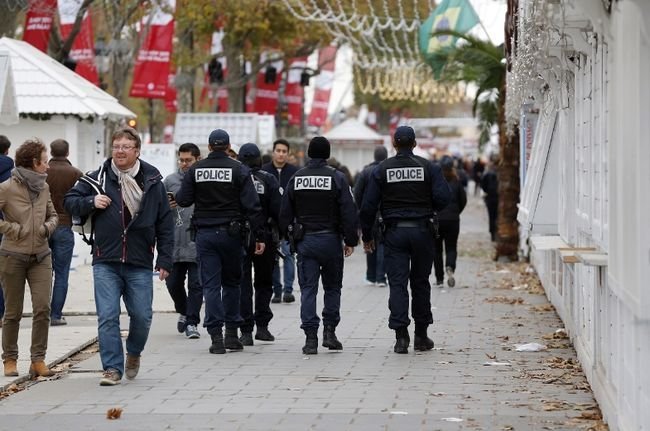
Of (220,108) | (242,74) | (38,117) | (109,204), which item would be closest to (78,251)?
(38,117)

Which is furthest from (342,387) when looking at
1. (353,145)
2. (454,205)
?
(353,145)

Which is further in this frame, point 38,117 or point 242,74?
point 242,74

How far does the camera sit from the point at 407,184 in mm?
13281

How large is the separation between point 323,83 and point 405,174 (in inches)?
1724

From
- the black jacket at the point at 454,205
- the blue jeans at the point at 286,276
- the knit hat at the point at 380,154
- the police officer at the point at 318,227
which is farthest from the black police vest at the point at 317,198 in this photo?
the black jacket at the point at 454,205

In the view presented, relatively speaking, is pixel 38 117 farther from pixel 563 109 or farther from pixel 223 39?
pixel 223 39

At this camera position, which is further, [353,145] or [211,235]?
[353,145]

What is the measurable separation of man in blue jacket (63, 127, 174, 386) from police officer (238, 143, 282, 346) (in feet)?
8.66

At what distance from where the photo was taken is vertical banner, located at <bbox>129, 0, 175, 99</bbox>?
103 ft

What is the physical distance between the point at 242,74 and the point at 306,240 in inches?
1474

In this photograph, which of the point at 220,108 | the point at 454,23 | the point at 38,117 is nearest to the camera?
the point at 38,117

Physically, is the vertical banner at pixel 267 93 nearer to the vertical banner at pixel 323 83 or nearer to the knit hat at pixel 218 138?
the vertical banner at pixel 323 83

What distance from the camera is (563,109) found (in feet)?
47.8

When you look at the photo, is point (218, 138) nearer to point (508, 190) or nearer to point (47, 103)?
point (47, 103)
